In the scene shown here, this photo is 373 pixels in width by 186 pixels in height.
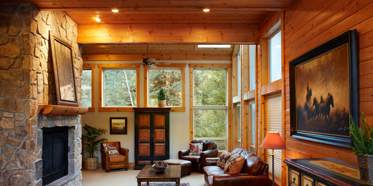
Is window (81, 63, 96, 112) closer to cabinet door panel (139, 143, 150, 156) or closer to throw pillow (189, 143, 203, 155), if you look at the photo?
cabinet door panel (139, 143, 150, 156)

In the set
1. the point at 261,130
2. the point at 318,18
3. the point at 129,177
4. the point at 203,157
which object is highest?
the point at 318,18

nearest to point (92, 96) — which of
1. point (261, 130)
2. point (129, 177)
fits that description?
point (129, 177)

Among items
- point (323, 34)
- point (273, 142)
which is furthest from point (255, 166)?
point (323, 34)

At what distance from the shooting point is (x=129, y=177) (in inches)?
269

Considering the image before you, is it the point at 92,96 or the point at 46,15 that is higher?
the point at 46,15

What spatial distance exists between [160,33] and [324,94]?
3.48 m

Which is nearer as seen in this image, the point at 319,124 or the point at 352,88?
the point at 352,88

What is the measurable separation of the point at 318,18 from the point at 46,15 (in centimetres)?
401

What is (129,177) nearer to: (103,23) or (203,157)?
(203,157)

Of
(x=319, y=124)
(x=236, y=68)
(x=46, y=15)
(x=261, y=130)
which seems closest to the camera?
(x=319, y=124)

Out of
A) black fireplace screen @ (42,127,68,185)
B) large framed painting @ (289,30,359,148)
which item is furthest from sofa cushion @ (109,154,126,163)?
large framed painting @ (289,30,359,148)

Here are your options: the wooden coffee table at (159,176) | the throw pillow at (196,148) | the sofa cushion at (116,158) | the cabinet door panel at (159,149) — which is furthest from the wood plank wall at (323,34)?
the sofa cushion at (116,158)

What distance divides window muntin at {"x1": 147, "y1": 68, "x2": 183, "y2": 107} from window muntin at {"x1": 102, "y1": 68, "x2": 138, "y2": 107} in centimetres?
56

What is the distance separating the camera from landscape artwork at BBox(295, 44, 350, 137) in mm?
2520
